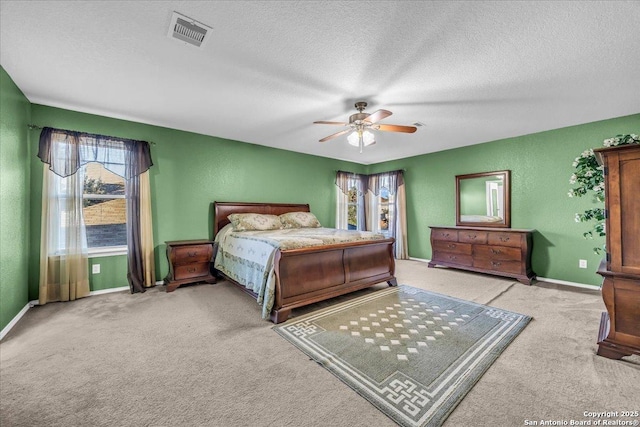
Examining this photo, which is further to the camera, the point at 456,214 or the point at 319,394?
the point at 456,214

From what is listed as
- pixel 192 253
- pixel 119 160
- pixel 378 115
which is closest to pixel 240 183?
pixel 192 253

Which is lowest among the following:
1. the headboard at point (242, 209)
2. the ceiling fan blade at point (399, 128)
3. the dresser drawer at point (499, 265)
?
the dresser drawer at point (499, 265)

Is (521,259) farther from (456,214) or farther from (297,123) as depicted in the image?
(297,123)

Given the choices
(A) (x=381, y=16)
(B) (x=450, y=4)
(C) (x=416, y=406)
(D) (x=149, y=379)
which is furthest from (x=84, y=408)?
(B) (x=450, y=4)

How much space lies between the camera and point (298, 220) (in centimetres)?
489

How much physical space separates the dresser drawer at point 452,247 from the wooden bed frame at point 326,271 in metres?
1.67

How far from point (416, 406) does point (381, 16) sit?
2452 millimetres

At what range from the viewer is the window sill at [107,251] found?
3.50 meters

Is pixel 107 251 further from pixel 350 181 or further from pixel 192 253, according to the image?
pixel 350 181

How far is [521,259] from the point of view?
399cm

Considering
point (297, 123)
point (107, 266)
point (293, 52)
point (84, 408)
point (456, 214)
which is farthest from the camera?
point (456, 214)

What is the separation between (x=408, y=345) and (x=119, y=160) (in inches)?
169

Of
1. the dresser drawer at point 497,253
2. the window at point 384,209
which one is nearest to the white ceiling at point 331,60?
the dresser drawer at point 497,253

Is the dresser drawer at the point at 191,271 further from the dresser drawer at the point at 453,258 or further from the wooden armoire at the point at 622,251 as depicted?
the wooden armoire at the point at 622,251
